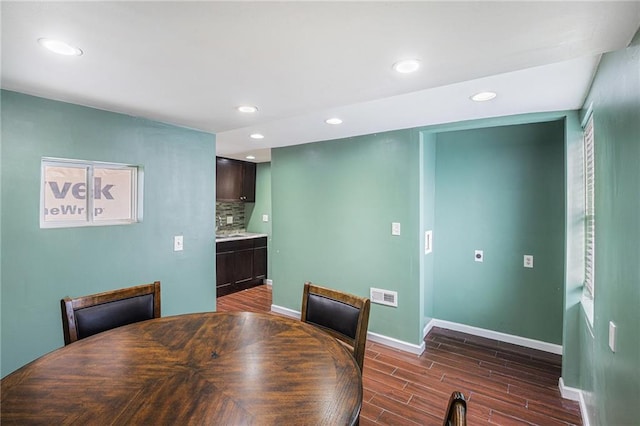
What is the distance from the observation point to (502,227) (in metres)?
3.39

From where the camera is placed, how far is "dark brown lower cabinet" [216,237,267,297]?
493 cm

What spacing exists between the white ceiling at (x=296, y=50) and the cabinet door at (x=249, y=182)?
3.38m

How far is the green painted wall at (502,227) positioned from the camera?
3139 millimetres

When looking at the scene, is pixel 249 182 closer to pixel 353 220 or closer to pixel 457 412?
pixel 353 220

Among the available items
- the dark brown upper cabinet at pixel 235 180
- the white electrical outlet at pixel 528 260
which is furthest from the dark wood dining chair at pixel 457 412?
the dark brown upper cabinet at pixel 235 180

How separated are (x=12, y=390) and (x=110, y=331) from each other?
523 mm

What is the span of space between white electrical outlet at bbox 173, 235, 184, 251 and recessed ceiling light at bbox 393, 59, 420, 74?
2.24 metres

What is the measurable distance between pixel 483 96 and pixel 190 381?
2.44m

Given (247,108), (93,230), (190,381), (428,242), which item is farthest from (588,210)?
(93,230)

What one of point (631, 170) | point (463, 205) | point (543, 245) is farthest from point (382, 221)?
point (631, 170)

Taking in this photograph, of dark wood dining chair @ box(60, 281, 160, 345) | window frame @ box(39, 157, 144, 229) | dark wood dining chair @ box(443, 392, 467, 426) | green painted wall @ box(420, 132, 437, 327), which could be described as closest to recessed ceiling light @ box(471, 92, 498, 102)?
green painted wall @ box(420, 132, 437, 327)

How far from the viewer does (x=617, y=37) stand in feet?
3.93

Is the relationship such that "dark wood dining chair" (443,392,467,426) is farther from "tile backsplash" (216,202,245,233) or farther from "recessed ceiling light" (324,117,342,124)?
"tile backsplash" (216,202,245,233)

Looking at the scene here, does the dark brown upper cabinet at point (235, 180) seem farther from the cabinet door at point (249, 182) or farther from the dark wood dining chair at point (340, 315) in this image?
the dark wood dining chair at point (340, 315)
